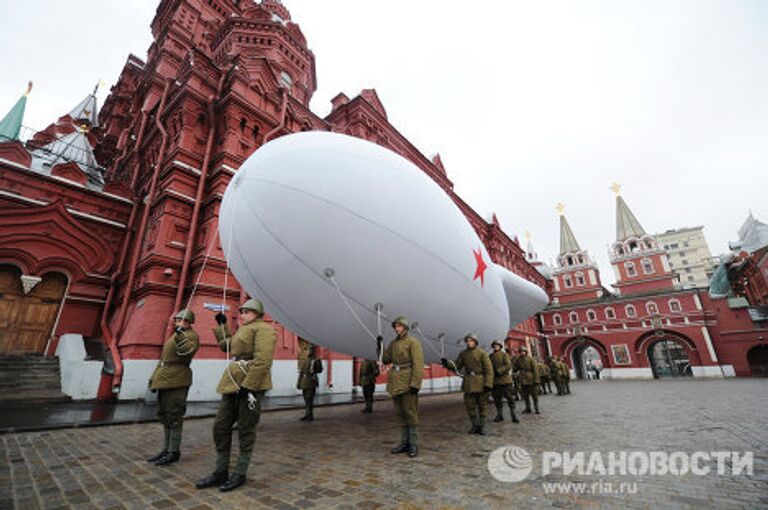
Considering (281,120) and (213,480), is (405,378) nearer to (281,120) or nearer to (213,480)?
(213,480)

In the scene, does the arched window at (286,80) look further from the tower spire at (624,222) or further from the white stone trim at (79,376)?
the tower spire at (624,222)

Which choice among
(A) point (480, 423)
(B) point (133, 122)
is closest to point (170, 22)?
(B) point (133, 122)

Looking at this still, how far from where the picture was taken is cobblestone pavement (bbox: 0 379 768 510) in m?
2.64

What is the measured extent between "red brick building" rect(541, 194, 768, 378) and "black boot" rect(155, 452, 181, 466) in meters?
43.4

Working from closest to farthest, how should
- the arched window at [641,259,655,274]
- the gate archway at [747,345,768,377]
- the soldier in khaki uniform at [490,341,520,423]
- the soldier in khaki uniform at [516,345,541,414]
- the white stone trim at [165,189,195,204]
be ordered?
the soldier in khaki uniform at [490,341,520,423]
the soldier in khaki uniform at [516,345,541,414]
the white stone trim at [165,189,195,204]
the gate archway at [747,345,768,377]
the arched window at [641,259,655,274]

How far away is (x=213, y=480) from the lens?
9.96 ft

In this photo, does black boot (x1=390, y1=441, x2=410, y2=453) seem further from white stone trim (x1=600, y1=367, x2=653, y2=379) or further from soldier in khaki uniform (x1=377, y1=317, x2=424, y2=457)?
white stone trim (x1=600, y1=367, x2=653, y2=379)

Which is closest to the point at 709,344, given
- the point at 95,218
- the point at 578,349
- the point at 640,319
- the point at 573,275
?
the point at 640,319

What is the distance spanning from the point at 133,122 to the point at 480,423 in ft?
72.2

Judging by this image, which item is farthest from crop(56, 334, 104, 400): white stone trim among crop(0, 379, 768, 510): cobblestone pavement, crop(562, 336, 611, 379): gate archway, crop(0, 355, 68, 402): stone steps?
crop(562, 336, 611, 379): gate archway

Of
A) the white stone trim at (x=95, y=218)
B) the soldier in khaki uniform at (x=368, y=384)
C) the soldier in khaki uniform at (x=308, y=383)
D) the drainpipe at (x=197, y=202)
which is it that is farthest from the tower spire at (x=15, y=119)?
the soldier in khaki uniform at (x=368, y=384)

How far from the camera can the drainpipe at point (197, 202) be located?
34.1 ft

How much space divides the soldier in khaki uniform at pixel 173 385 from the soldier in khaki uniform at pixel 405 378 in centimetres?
245

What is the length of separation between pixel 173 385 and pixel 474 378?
4.42 m
